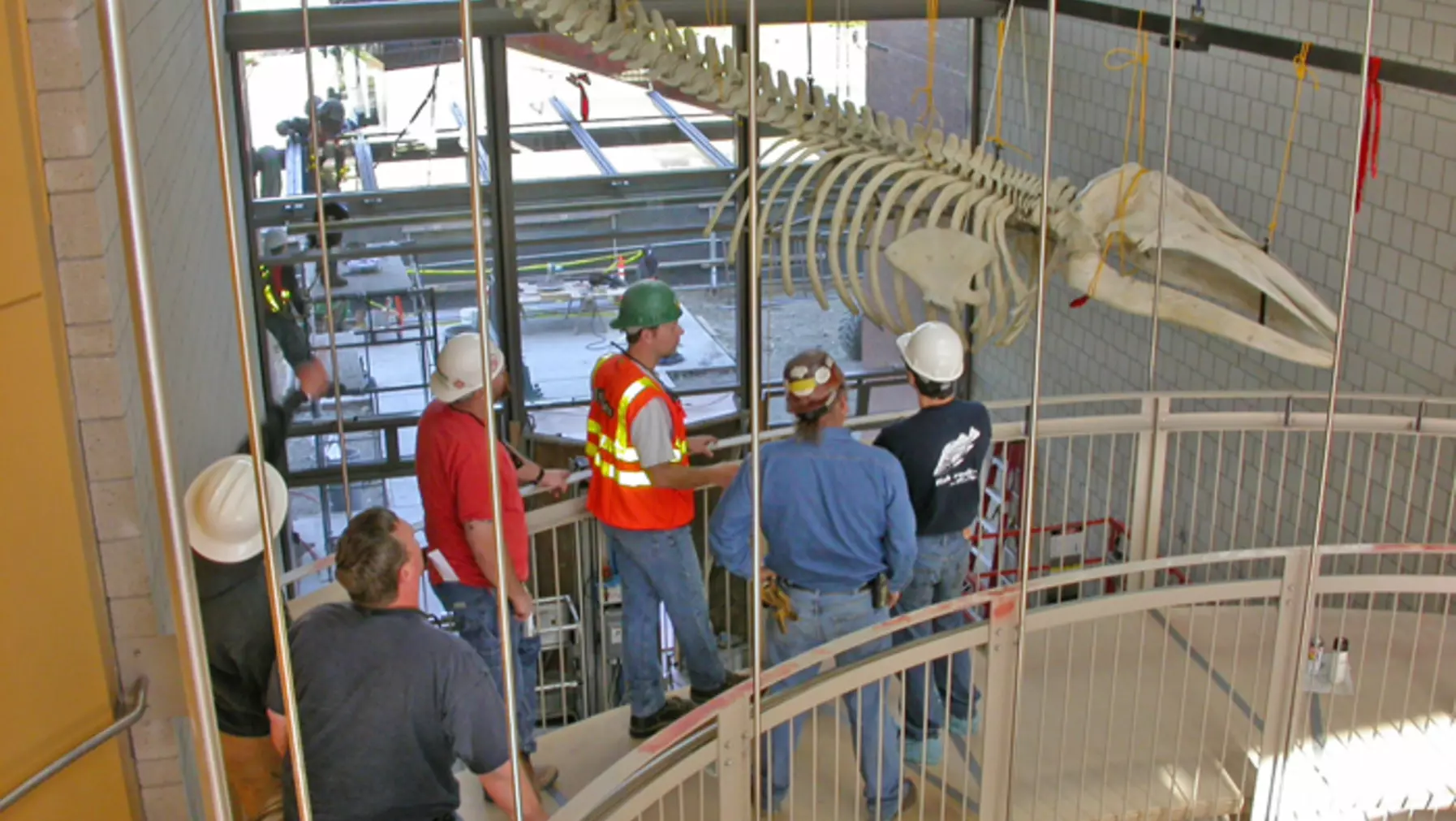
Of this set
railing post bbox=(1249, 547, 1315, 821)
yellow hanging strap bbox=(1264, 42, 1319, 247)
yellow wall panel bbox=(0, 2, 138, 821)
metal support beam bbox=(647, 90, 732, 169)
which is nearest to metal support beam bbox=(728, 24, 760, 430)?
metal support beam bbox=(647, 90, 732, 169)

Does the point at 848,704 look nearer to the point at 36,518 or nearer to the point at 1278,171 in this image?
the point at 36,518

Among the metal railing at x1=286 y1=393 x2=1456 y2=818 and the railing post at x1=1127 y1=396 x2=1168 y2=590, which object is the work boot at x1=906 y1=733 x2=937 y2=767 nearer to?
the metal railing at x1=286 y1=393 x2=1456 y2=818

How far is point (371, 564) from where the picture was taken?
276cm

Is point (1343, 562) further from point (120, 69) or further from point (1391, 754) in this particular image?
point (120, 69)

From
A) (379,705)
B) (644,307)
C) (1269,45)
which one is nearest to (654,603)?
(644,307)

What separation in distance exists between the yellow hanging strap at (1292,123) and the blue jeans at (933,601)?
2443 millimetres

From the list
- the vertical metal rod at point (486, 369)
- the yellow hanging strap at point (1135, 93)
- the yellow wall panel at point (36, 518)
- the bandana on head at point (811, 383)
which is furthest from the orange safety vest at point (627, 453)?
the vertical metal rod at point (486, 369)

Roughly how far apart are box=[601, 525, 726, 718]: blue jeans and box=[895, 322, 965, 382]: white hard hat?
895 mm

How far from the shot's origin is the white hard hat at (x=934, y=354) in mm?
4086

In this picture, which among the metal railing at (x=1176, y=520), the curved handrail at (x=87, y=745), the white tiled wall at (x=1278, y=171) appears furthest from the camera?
the white tiled wall at (x=1278, y=171)

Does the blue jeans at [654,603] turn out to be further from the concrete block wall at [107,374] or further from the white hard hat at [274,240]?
the white hard hat at [274,240]

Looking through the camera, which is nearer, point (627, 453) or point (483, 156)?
point (627, 453)

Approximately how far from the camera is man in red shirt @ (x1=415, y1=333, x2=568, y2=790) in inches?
151

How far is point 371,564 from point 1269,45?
5.08m
